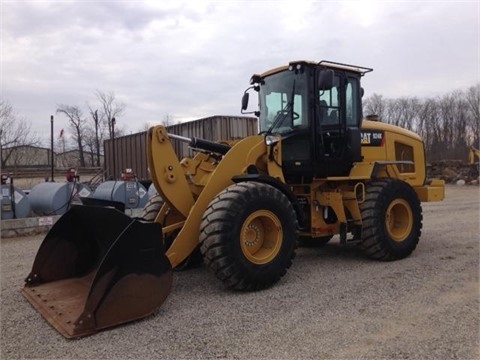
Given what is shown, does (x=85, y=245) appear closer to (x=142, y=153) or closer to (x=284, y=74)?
(x=284, y=74)

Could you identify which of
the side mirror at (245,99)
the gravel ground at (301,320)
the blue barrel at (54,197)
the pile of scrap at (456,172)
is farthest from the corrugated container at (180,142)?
the pile of scrap at (456,172)

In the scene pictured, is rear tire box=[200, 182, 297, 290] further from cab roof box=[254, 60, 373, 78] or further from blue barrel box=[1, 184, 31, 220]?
blue barrel box=[1, 184, 31, 220]

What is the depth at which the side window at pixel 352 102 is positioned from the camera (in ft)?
22.1

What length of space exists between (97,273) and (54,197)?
8610 millimetres

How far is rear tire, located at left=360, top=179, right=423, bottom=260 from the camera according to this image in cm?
632

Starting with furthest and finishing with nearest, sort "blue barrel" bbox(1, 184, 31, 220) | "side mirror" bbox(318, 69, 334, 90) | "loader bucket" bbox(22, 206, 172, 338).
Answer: "blue barrel" bbox(1, 184, 31, 220)
"side mirror" bbox(318, 69, 334, 90)
"loader bucket" bbox(22, 206, 172, 338)

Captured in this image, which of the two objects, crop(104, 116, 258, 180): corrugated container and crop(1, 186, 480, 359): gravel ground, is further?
crop(104, 116, 258, 180): corrugated container

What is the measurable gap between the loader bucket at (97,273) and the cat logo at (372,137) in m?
3.90

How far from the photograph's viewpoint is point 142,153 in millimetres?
18234

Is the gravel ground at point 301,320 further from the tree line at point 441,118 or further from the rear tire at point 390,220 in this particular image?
the tree line at point 441,118

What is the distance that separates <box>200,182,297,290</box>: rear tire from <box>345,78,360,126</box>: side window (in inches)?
83.4

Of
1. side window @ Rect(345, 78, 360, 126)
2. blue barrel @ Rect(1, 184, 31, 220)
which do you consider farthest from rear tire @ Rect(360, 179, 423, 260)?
blue barrel @ Rect(1, 184, 31, 220)

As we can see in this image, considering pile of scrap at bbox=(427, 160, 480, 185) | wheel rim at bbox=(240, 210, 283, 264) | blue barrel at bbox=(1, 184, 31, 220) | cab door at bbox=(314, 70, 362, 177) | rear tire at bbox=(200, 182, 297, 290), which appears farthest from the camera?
pile of scrap at bbox=(427, 160, 480, 185)

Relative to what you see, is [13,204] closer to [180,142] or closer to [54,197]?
[54,197]
